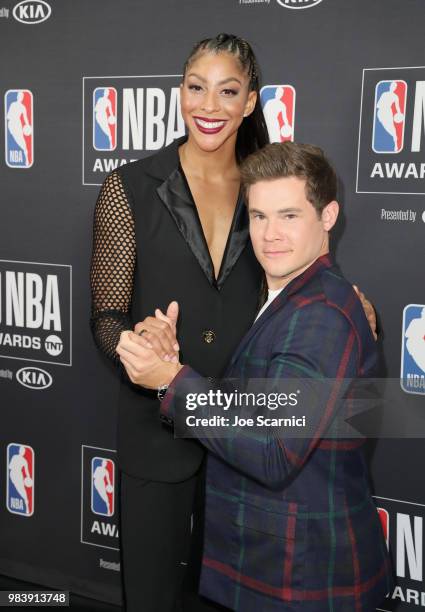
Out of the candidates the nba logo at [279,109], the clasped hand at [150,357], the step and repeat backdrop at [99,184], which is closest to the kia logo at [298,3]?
the step and repeat backdrop at [99,184]

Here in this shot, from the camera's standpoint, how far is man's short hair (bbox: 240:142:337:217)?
1.23 metres

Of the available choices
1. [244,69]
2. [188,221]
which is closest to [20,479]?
[188,221]

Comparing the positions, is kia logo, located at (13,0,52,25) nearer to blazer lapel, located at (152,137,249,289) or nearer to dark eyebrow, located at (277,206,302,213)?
blazer lapel, located at (152,137,249,289)

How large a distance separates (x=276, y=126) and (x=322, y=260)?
0.94 m

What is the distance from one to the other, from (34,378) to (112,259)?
1.13 metres

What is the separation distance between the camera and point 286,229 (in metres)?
1.24

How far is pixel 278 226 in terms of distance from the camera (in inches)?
48.8

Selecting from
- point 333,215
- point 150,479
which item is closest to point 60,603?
point 150,479

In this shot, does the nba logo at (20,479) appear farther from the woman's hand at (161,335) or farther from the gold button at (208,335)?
the woman's hand at (161,335)

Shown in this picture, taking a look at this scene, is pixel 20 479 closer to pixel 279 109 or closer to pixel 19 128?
pixel 19 128

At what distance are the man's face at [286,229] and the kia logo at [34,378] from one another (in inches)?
57.6

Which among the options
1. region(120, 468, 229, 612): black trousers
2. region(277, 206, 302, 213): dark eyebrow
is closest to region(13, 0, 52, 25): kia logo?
region(277, 206, 302, 213): dark eyebrow

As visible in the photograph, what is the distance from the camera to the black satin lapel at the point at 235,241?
1.56m

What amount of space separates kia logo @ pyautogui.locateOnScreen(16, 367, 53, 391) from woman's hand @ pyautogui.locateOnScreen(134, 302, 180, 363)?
49.4 inches
